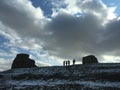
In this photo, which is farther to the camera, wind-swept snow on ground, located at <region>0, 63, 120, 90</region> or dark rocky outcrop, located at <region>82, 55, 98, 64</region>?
dark rocky outcrop, located at <region>82, 55, 98, 64</region>

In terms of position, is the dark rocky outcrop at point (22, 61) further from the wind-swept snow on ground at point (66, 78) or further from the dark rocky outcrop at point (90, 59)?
the dark rocky outcrop at point (90, 59)

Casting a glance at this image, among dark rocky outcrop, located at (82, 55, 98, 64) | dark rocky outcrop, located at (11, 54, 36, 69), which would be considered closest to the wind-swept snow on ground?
dark rocky outcrop, located at (82, 55, 98, 64)

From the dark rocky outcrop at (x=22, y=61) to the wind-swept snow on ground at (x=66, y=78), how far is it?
38.0 ft

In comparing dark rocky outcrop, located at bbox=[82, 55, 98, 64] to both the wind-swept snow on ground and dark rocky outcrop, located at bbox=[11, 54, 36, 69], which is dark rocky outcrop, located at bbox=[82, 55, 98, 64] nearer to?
the wind-swept snow on ground

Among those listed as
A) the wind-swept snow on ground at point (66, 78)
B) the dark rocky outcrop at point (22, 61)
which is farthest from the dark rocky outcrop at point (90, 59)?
the dark rocky outcrop at point (22, 61)

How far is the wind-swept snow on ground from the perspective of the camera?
32.8m

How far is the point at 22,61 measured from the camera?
5809cm

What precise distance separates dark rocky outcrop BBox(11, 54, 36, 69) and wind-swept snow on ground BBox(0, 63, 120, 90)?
455 inches

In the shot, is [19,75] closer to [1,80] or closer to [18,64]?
[1,80]

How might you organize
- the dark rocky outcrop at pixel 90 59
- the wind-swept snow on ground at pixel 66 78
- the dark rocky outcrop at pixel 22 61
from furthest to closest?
the dark rocky outcrop at pixel 22 61 < the dark rocky outcrop at pixel 90 59 < the wind-swept snow on ground at pixel 66 78

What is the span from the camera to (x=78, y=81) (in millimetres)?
35094

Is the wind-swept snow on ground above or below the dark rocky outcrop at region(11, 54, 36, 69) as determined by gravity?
below

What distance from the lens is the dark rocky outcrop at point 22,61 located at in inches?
2271

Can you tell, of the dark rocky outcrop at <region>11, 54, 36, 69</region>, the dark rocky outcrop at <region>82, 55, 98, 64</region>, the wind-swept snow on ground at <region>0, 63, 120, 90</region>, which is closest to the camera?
the wind-swept snow on ground at <region>0, 63, 120, 90</region>
